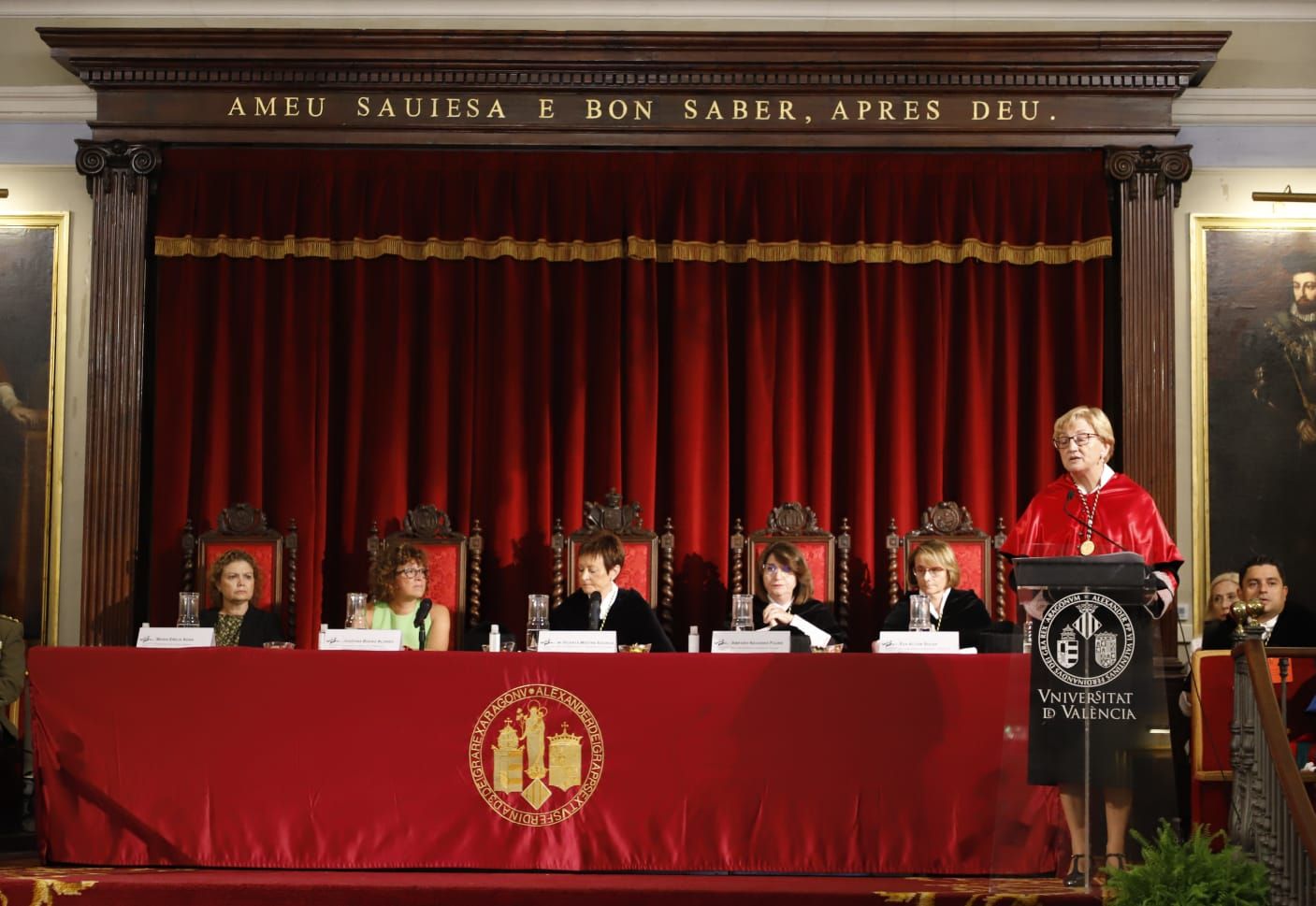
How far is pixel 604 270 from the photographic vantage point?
332 inches

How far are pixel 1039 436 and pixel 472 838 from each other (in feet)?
13.1

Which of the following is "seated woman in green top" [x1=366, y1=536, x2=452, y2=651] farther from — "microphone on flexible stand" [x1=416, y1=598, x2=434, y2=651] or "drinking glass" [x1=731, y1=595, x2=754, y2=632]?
"drinking glass" [x1=731, y1=595, x2=754, y2=632]

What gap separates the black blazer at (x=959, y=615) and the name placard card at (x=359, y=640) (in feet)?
7.46

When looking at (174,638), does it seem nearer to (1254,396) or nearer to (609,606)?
(609,606)

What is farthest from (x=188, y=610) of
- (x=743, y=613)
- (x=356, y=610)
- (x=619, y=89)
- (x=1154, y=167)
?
(x=1154, y=167)

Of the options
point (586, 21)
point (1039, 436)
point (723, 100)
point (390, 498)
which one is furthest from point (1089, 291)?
point (390, 498)

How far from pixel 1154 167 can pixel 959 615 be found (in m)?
2.78

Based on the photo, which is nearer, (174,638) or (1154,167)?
(174,638)

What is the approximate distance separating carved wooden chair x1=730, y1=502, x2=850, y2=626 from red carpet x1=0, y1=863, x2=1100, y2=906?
95.1 inches

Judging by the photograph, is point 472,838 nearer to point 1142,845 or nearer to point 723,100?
point 1142,845

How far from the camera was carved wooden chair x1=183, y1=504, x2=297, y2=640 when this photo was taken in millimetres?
7863

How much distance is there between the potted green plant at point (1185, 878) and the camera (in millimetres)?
4570

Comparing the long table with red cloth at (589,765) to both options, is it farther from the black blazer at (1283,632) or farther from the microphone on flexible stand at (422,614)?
the black blazer at (1283,632)

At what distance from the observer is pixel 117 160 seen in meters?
8.29
